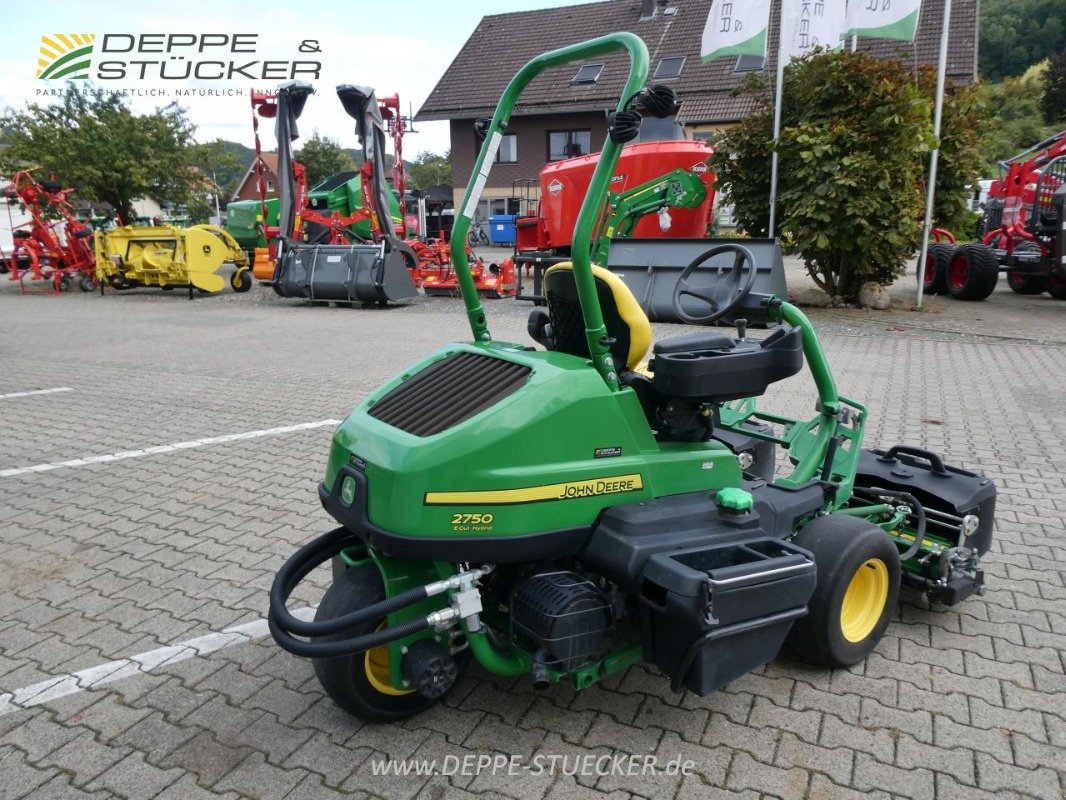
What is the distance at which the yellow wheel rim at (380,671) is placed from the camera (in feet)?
8.40

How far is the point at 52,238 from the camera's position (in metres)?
16.5

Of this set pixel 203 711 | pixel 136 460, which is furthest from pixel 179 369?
pixel 203 711

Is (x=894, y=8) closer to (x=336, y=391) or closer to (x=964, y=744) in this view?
(x=336, y=391)

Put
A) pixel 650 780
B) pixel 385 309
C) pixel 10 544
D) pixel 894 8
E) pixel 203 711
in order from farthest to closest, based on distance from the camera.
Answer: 1. pixel 385 309
2. pixel 894 8
3. pixel 10 544
4. pixel 203 711
5. pixel 650 780

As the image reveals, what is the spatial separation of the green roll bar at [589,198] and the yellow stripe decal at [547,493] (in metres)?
0.30

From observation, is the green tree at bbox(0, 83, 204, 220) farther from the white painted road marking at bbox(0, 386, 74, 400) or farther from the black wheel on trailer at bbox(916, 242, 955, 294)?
the black wheel on trailer at bbox(916, 242, 955, 294)

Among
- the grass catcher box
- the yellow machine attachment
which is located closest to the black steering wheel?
the grass catcher box

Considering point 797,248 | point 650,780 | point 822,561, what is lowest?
point 650,780

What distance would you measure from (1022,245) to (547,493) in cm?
1442

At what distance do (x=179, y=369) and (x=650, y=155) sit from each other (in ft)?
24.9

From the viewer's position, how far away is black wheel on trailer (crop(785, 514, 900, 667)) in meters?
2.77

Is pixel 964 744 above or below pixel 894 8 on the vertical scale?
below

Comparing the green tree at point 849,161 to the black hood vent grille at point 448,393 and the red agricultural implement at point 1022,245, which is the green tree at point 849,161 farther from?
the black hood vent grille at point 448,393

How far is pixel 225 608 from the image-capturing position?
340cm
